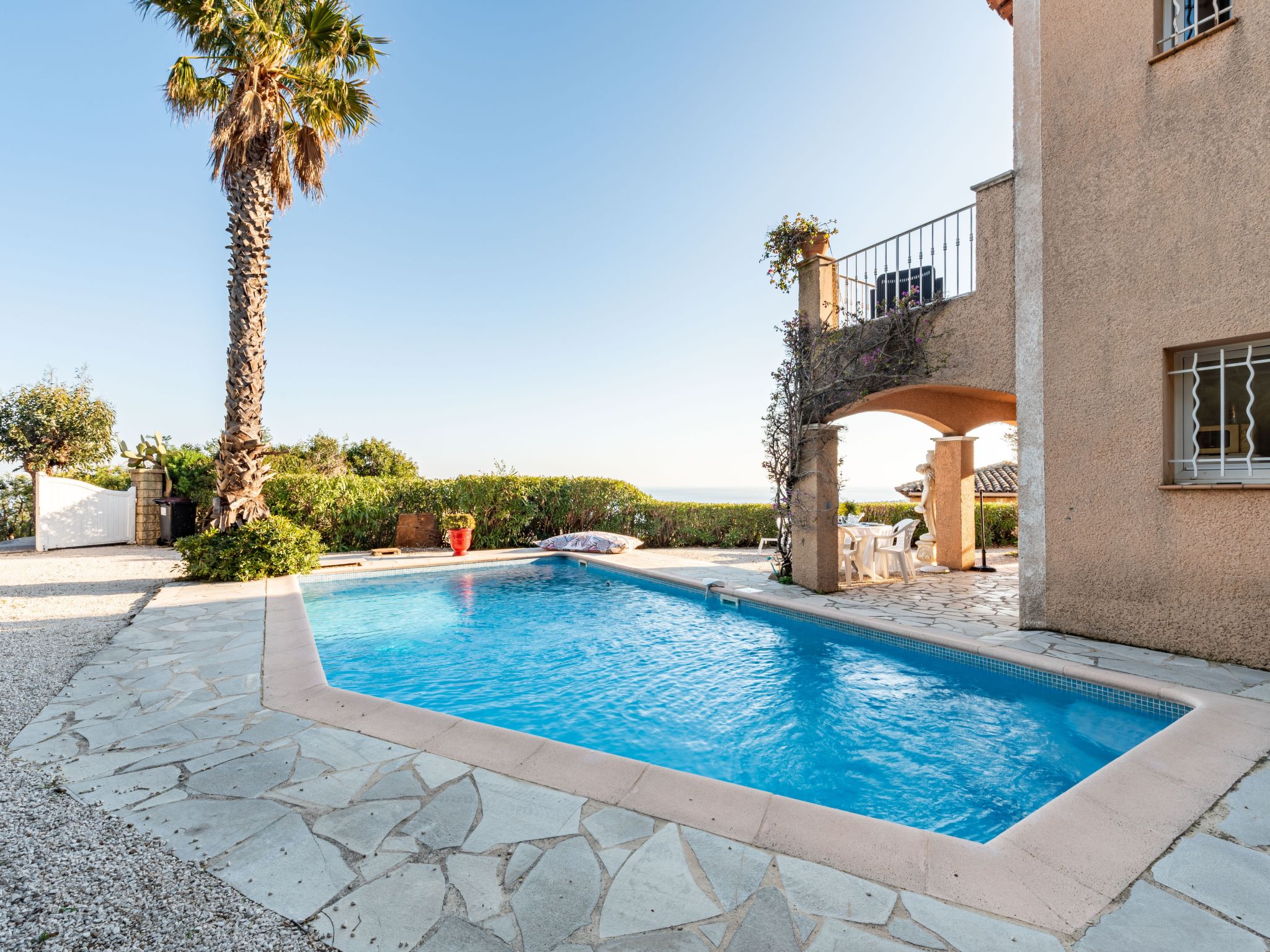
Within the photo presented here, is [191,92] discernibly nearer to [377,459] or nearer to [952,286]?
[952,286]

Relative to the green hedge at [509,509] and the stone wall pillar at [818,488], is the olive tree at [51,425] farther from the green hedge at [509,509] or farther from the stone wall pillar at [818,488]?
the stone wall pillar at [818,488]

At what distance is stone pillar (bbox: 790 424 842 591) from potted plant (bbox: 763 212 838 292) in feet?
8.61

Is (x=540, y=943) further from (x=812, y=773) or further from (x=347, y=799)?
(x=812, y=773)

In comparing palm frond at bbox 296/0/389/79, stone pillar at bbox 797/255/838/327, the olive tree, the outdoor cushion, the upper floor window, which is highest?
palm frond at bbox 296/0/389/79

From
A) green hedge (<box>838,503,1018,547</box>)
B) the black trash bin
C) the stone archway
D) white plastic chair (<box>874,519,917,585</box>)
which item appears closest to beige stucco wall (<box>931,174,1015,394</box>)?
the stone archway

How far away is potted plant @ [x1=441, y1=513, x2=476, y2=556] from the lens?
12875 mm

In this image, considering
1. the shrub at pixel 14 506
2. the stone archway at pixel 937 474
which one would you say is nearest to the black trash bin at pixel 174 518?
the shrub at pixel 14 506

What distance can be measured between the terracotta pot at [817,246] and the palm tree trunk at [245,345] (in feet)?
29.6

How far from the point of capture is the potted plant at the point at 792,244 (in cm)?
859

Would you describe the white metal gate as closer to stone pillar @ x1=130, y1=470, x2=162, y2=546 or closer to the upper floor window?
stone pillar @ x1=130, y1=470, x2=162, y2=546

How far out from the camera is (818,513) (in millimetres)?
8391

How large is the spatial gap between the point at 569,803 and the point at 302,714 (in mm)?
2232

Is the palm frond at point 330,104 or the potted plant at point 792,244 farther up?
the palm frond at point 330,104

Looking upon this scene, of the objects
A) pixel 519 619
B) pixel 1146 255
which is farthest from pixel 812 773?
pixel 1146 255
